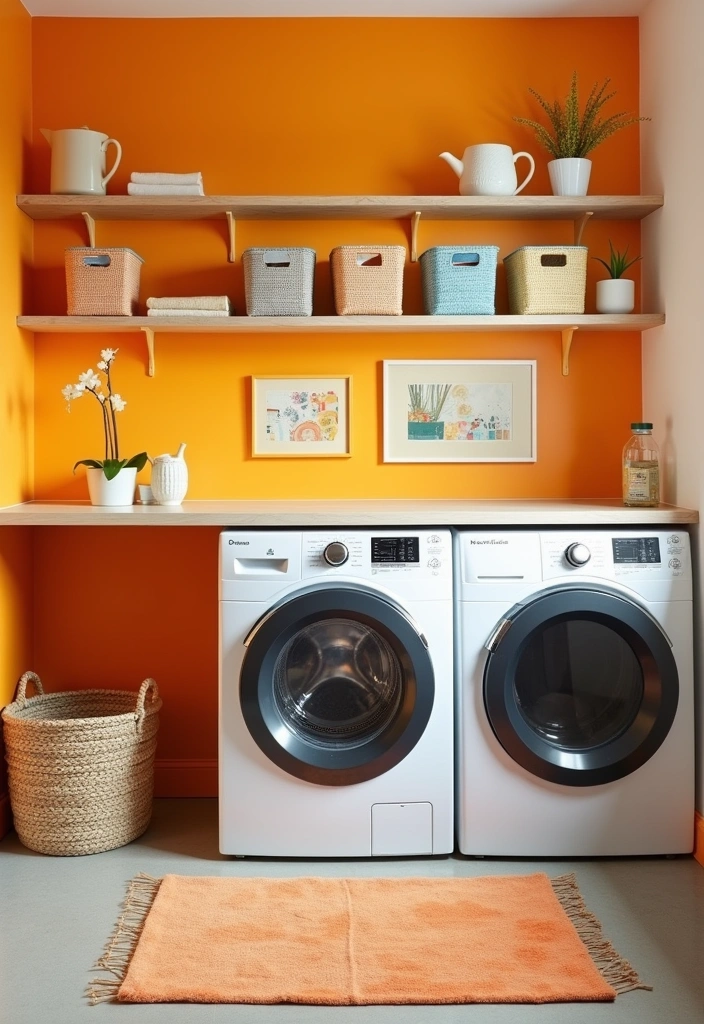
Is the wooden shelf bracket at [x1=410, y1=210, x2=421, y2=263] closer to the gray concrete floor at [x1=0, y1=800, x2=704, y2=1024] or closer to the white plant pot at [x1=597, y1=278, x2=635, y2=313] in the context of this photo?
the white plant pot at [x1=597, y1=278, x2=635, y2=313]

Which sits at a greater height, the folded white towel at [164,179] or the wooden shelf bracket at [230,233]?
the folded white towel at [164,179]

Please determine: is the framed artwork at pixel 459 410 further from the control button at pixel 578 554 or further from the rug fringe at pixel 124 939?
the rug fringe at pixel 124 939

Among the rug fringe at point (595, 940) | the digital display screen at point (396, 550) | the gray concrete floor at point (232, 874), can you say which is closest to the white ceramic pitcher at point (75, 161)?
the digital display screen at point (396, 550)

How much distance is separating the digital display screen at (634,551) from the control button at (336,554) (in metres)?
0.74

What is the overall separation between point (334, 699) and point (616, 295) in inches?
60.0

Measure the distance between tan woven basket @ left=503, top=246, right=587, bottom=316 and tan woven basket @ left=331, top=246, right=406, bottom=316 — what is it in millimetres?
387

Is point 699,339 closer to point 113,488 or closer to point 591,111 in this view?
point 591,111

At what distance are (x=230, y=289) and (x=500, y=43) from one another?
3.92ft

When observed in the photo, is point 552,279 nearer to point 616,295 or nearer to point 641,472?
point 616,295

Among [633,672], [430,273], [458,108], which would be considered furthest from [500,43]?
[633,672]

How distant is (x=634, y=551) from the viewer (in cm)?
266

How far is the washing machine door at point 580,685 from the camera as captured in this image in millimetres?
2592

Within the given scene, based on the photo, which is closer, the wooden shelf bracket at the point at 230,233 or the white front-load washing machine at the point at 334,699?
the white front-load washing machine at the point at 334,699

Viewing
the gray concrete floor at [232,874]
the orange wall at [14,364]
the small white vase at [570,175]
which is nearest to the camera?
the gray concrete floor at [232,874]
